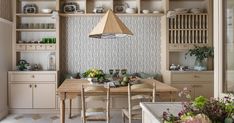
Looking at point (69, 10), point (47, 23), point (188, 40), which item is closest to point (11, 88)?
point (47, 23)

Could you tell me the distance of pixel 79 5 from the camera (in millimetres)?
6723

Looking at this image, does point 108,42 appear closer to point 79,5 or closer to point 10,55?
point 79,5

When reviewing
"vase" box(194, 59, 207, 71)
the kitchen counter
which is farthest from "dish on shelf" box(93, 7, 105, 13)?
the kitchen counter

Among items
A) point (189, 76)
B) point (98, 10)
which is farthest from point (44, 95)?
point (189, 76)

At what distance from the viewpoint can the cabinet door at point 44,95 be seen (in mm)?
6180

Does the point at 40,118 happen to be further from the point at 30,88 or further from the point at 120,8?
the point at 120,8

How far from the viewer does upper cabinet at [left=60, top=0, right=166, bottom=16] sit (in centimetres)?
652

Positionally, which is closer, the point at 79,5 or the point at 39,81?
the point at 39,81

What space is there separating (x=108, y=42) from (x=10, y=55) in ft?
6.58

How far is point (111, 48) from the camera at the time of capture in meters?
6.79

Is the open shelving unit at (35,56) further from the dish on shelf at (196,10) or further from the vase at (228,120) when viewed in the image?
the vase at (228,120)

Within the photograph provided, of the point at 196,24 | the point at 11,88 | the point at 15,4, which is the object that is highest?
the point at 15,4

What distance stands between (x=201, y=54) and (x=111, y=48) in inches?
73.2

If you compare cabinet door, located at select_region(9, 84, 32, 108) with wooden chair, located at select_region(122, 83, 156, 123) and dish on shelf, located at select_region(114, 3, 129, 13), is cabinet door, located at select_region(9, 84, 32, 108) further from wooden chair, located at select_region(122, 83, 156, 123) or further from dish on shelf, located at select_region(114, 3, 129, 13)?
wooden chair, located at select_region(122, 83, 156, 123)
